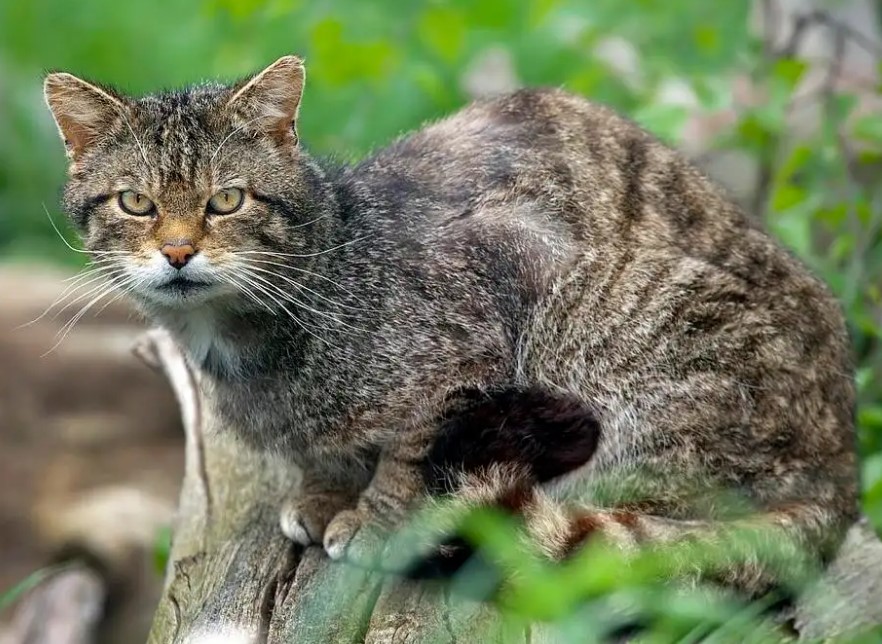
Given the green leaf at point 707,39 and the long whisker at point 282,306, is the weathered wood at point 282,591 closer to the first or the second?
the long whisker at point 282,306

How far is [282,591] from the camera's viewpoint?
342 cm

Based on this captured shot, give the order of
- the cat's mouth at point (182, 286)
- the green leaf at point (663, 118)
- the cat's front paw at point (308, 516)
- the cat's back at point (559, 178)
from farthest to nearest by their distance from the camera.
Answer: the green leaf at point (663, 118) < the cat's back at point (559, 178) < the cat's front paw at point (308, 516) < the cat's mouth at point (182, 286)

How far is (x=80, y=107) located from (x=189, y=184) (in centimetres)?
45

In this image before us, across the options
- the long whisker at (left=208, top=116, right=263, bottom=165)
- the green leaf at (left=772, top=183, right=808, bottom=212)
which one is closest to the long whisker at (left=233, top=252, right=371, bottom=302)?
the long whisker at (left=208, top=116, right=263, bottom=165)

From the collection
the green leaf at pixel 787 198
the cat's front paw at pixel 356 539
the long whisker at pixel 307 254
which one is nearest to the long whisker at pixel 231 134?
the long whisker at pixel 307 254

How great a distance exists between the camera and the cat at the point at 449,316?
3.42 meters

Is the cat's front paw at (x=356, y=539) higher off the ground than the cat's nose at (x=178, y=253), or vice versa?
the cat's nose at (x=178, y=253)

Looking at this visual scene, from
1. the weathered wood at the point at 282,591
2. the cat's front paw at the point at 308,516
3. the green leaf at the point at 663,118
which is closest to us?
the weathered wood at the point at 282,591

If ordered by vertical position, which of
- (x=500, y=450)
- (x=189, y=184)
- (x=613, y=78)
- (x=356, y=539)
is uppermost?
(x=189, y=184)

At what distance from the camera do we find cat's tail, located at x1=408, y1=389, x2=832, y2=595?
126 inches

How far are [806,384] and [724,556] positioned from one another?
0.66 m

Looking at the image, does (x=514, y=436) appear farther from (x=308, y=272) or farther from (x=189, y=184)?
(x=189, y=184)

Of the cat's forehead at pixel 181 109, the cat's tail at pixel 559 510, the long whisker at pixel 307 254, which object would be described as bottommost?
the cat's tail at pixel 559 510

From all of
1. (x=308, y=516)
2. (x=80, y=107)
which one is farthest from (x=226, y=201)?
(x=308, y=516)
